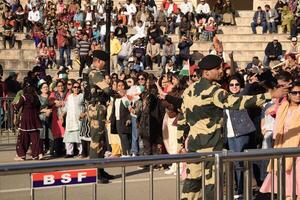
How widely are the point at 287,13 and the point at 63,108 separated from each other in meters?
16.9

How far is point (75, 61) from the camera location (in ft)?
91.4

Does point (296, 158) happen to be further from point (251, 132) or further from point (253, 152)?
point (251, 132)

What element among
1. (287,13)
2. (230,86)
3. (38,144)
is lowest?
(38,144)

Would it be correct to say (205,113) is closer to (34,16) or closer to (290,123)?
(290,123)

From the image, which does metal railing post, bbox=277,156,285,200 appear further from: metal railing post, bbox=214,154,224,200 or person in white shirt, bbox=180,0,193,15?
person in white shirt, bbox=180,0,193,15

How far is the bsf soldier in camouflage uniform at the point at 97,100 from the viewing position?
11047mm

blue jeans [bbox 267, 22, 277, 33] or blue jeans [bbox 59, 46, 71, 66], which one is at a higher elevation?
blue jeans [bbox 267, 22, 277, 33]

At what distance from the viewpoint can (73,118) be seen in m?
15.2

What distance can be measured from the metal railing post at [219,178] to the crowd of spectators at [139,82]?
0.80 feet

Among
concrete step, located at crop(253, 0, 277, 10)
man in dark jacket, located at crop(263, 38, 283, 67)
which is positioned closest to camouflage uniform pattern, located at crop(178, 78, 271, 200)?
man in dark jacket, located at crop(263, 38, 283, 67)

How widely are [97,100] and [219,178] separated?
6233 millimetres

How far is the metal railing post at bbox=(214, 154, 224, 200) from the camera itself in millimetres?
6270

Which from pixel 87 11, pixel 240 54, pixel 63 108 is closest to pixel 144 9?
pixel 87 11

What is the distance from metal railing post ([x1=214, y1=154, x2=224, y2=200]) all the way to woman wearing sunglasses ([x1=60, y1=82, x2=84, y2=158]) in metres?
8.88
